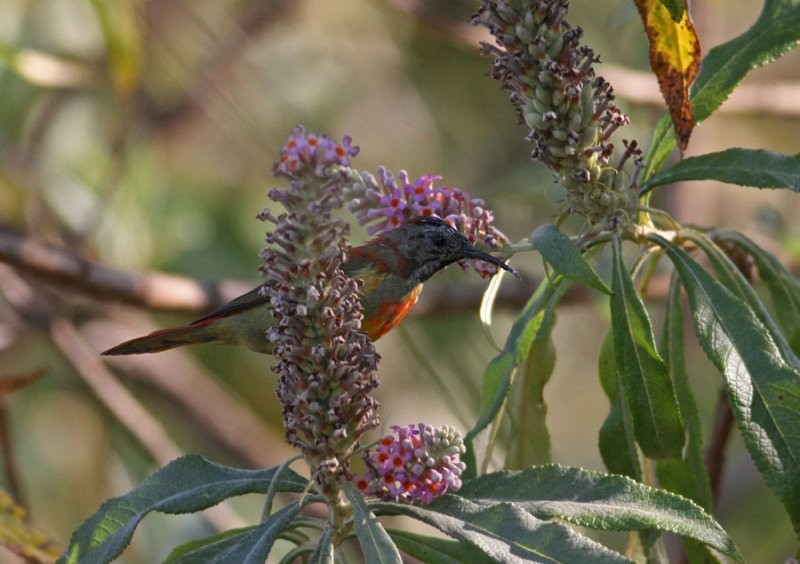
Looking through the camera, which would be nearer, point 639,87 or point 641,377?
point 641,377

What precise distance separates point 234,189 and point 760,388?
205 inches

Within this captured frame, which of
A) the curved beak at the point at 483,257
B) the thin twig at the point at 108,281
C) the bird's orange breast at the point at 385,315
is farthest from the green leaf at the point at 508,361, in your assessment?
the thin twig at the point at 108,281

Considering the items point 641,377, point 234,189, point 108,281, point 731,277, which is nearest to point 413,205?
point 641,377

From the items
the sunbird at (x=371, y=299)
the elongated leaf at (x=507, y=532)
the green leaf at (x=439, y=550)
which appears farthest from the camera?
the sunbird at (x=371, y=299)

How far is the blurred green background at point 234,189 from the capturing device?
5137mm

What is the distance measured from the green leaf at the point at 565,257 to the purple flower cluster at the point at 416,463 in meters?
0.38

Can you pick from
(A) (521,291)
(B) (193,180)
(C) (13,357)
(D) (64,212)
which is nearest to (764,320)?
(A) (521,291)

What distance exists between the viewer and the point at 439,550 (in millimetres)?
2258

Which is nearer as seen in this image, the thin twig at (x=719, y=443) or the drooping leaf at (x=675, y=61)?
the drooping leaf at (x=675, y=61)

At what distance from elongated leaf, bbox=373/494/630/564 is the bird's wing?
1.02 metres

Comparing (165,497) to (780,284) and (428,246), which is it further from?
(780,284)

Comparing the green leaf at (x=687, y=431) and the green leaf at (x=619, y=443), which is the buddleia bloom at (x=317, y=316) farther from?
the green leaf at (x=687, y=431)

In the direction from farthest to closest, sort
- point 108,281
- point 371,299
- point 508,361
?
point 108,281
point 371,299
point 508,361

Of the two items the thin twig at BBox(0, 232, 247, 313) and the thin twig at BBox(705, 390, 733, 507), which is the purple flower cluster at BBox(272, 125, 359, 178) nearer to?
the thin twig at BBox(705, 390, 733, 507)
